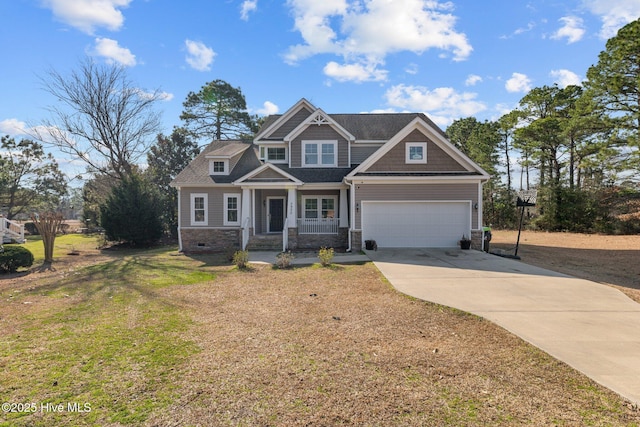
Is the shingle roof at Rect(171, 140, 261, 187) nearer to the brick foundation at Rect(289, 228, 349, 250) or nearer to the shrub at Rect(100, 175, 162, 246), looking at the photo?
the shrub at Rect(100, 175, 162, 246)

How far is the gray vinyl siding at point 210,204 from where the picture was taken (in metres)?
17.3

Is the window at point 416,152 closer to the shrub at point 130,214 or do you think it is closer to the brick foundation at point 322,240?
the brick foundation at point 322,240

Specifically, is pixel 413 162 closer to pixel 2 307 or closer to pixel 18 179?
pixel 2 307

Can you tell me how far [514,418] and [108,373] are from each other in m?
4.65

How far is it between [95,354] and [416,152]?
44.9 feet

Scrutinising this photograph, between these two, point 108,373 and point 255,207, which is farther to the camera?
point 255,207

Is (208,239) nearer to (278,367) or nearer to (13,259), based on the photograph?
(13,259)

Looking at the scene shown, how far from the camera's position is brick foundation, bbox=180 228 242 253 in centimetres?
1719

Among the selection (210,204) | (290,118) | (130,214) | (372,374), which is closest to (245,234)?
(210,204)

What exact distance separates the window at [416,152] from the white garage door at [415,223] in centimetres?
203

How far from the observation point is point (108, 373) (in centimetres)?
397

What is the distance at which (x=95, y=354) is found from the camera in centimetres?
452

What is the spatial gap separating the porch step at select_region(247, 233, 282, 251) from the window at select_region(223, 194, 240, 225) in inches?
80.1

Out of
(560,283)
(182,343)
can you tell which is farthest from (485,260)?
(182,343)
